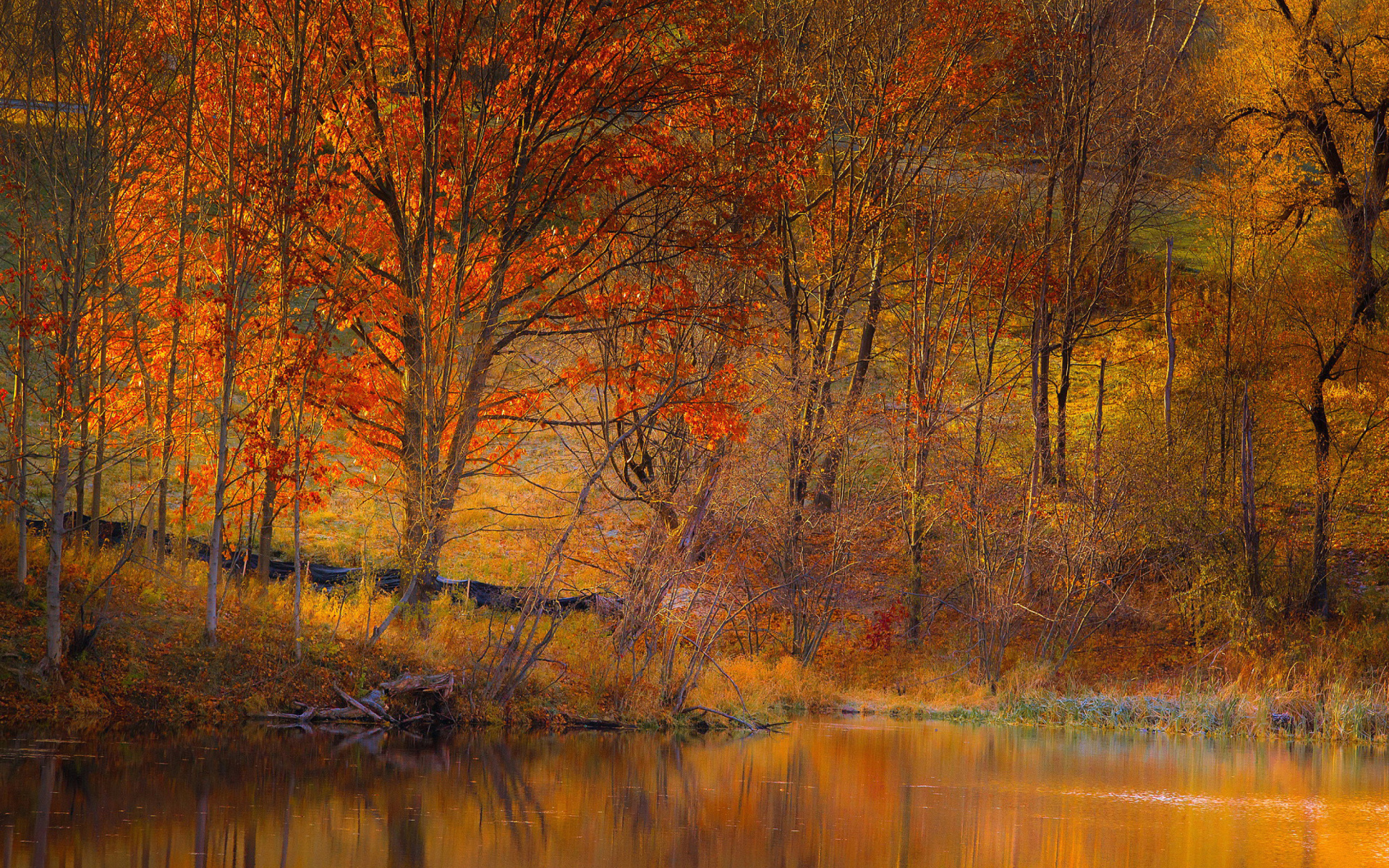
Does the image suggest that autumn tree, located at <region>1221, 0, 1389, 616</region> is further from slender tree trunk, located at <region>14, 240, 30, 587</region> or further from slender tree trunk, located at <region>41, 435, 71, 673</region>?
slender tree trunk, located at <region>14, 240, 30, 587</region>

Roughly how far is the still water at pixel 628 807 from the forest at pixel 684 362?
236 centimetres

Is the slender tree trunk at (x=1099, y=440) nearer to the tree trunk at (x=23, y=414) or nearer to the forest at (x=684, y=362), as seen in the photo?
the forest at (x=684, y=362)

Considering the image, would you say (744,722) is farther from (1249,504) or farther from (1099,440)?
(1249,504)

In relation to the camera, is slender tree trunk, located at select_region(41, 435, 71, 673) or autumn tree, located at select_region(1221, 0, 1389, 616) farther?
autumn tree, located at select_region(1221, 0, 1389, 616)

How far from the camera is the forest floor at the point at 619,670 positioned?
44.2 feet

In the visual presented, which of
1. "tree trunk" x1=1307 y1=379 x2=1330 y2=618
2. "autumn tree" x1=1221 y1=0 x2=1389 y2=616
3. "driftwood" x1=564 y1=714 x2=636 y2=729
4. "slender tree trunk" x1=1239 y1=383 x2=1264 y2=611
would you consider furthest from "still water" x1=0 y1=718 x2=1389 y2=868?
"autumn tree" x1=1221 y1=0 x2=1389 y2=616

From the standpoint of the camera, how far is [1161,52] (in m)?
32.8

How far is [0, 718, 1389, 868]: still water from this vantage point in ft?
26.1

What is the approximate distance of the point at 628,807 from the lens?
10.0m

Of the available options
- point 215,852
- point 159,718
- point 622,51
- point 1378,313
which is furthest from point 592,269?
point 1378,313

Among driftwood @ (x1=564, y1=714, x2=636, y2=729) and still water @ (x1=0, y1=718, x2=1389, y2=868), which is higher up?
still water @ (x1=0, y1=718, x2=1389, y2=868)

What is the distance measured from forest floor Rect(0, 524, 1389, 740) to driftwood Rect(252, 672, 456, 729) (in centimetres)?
24

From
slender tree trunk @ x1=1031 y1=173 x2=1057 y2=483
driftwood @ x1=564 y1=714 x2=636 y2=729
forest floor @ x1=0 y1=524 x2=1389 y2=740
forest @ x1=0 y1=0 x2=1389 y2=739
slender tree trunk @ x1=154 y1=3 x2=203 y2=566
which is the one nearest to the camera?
forest floor @ x1=0 y1=524 x2=1389 y2=740

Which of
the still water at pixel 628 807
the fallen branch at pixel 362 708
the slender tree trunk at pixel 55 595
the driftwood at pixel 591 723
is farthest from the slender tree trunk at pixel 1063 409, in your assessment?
the slender tree trunk at pixel 55 595
